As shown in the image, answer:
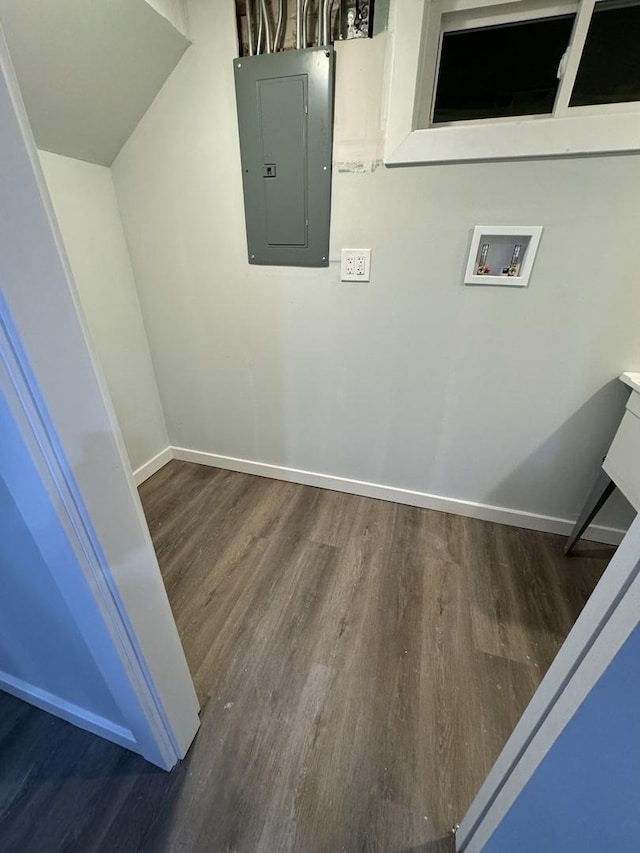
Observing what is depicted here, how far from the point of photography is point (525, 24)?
1.12 metres

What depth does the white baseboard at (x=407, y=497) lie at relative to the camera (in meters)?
1.66

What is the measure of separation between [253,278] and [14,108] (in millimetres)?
1303

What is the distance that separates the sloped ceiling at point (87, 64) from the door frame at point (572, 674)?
1.90 metres

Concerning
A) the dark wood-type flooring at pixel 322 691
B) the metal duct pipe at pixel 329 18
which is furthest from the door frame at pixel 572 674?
the metal duct pipe at pixel 329 18

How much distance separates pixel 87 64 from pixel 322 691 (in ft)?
7.58

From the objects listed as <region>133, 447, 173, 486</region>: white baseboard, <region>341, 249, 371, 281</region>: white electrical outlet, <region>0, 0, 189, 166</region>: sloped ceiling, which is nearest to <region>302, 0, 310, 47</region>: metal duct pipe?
<region>0, 0, 189, 166</region>: sloped ceiling

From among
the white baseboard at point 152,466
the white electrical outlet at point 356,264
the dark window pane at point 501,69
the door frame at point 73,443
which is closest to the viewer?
the door frame at point 73,443

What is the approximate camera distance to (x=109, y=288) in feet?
5.61

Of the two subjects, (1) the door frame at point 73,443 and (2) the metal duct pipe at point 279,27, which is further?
(2) the metal duct pipe at point 279,27

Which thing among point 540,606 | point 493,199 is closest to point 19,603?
point 540,606

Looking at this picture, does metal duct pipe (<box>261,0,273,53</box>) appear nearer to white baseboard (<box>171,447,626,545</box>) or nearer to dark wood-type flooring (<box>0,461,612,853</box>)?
white baseboard (<box>171,447,626,545</box>)

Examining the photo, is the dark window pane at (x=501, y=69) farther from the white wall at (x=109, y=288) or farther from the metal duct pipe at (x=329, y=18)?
the white wall at (x=109, y=288)

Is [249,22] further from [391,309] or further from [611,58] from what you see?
[611,58]

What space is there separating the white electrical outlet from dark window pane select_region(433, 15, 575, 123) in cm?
56
